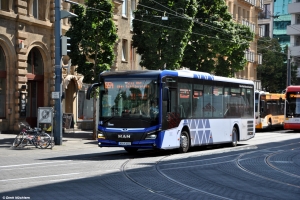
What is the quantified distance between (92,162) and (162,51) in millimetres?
20060

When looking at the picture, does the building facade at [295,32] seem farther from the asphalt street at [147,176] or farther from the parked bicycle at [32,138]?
the parked bicycle at [32,138]

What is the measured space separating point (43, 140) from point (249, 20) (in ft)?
181

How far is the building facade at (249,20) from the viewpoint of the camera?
74.1 metres

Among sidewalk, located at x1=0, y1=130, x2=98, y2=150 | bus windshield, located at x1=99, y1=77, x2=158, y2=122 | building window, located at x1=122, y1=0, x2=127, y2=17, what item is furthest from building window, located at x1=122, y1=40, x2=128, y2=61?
bus windshield, located at x1=99, y1=77, x2=158, y2=122

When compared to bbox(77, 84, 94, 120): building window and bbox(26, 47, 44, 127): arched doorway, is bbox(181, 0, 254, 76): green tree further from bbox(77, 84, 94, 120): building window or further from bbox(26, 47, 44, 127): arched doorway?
bbox(26, 47, 44, 127): arched doorway

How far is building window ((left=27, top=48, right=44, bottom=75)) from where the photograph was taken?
37469 millimetres

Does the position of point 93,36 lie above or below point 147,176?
above

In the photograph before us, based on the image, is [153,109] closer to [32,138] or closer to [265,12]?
[32,138]

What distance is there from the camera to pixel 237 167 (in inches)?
753

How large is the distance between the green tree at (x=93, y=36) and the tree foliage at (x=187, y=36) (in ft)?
18.6

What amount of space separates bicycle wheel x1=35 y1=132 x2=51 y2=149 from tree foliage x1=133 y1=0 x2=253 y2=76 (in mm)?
13426

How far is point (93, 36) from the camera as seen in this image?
106 ft

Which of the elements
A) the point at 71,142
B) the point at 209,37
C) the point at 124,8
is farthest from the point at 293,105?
the point at 71,142

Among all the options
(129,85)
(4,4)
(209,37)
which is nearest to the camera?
(129,85)
